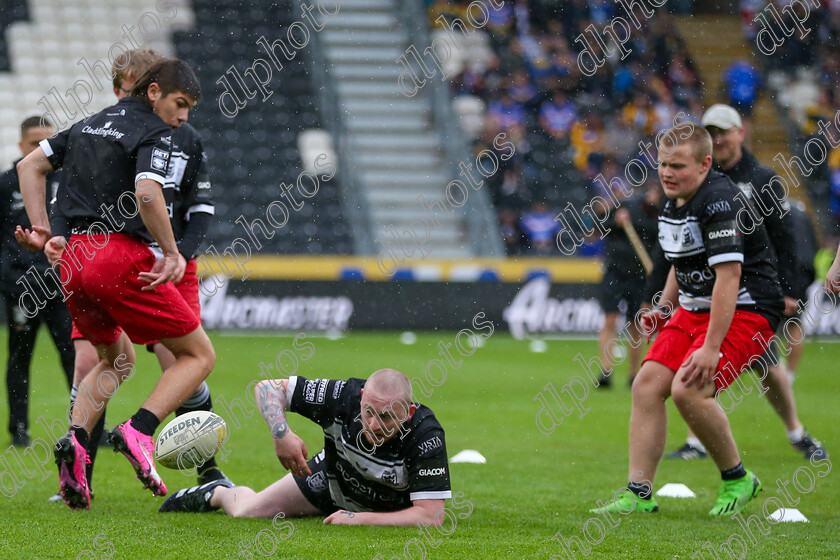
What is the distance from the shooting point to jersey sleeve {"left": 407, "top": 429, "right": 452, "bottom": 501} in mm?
4941

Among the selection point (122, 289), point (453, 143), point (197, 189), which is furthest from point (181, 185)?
point (453, 143)

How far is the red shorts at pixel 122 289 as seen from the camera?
512cm

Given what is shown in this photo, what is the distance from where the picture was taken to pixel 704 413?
5.52 meters

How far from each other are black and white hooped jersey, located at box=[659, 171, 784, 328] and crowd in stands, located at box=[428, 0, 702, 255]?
1380 centimetres

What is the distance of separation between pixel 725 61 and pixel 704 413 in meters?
21.6

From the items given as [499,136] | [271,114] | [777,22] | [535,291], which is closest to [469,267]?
[535,291]

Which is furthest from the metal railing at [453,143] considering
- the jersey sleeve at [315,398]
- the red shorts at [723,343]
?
the jersey sleeve at [315,398]

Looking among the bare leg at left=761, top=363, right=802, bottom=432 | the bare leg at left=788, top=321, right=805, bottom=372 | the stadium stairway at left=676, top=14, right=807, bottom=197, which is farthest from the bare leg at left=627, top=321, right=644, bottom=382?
the stadium stairway at left=676, top=14, right=807, bottom=197

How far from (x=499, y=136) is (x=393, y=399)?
54.9ft

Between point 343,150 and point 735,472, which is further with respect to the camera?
point 343,150

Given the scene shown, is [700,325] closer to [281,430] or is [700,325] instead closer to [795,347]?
[281,430]

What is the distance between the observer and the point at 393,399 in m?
4.68

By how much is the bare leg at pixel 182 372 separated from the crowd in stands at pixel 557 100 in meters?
14.7

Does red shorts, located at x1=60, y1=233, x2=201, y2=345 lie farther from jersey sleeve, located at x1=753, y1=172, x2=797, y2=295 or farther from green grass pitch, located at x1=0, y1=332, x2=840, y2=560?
jersey sleeve, located at x1=753, y1=172, x2=797, y2=295
